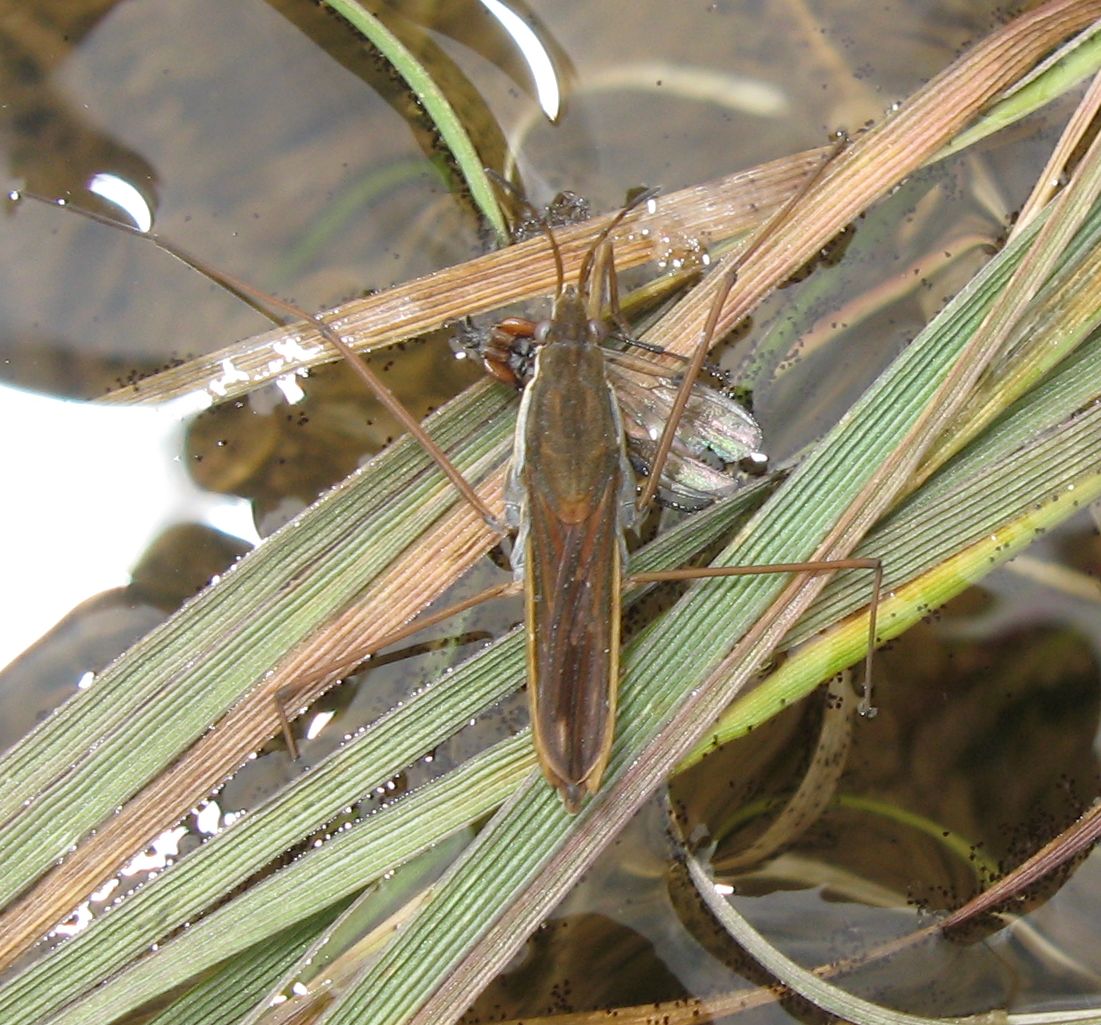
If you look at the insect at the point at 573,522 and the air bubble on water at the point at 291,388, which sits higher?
the air bubble on water at the point at 291,388

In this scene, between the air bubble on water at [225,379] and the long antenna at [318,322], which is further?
the air bubble on water at [225,379]

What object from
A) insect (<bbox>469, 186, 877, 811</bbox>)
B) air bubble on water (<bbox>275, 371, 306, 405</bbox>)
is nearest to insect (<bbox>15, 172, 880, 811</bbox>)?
insect (<bbox>469, 186, 877, 811</bbox>)

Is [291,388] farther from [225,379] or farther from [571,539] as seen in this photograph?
[571,539]

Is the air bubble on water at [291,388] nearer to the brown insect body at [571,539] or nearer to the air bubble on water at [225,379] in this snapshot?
the air bubble on water at [225,379]

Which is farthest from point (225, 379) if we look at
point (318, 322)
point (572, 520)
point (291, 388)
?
point (572, 520)

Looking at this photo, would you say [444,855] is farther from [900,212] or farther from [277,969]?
[900,212]

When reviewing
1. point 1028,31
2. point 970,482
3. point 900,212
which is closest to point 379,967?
point 970,482

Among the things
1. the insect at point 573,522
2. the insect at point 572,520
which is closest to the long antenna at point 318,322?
the insect at point 572,520
